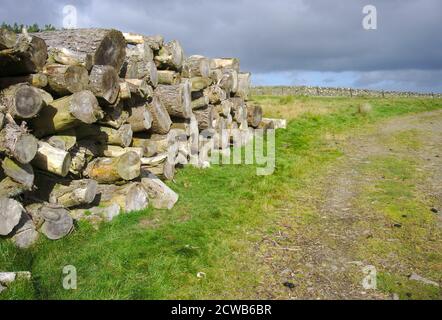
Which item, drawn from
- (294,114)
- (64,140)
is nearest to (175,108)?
(64,140)

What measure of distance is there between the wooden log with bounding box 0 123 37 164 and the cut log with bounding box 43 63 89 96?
145cm

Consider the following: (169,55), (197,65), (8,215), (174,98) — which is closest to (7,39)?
(8,215)

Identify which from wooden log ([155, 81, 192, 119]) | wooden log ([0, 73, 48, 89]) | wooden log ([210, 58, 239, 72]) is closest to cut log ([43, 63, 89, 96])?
wooden log ([0, 73, 48, 89])

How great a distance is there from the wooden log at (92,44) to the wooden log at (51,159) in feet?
6.60

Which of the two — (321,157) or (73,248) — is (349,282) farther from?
(321,157)

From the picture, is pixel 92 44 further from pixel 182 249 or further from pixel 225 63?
pixel 225 63

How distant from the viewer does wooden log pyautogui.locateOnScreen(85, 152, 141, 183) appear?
27.9ft

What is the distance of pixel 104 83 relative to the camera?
836 cm

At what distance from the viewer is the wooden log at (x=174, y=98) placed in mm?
11539

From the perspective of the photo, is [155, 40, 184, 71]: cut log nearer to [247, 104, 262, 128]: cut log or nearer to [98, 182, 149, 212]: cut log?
[98, 182, 149, 212]: cut log

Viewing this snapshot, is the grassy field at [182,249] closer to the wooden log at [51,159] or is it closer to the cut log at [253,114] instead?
the wooden log at [51,159]

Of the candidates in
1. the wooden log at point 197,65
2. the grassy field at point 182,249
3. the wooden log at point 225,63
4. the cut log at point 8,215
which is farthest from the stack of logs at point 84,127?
the wooden log at point 225,63

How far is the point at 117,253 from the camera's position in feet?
22.0
